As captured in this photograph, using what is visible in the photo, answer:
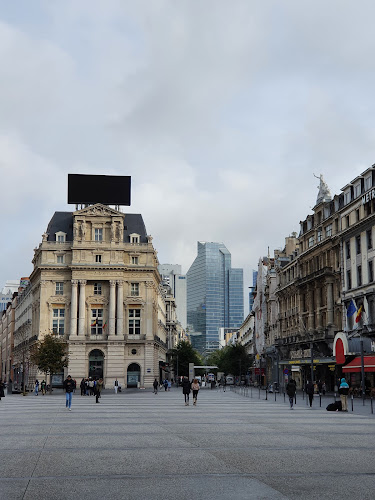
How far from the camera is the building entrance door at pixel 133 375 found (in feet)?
322

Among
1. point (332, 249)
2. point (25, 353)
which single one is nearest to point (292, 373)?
point (332, 249)

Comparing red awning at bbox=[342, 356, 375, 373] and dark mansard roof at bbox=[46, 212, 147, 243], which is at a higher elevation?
dark mansard roof at bbox=[46, 212, 147, 243]

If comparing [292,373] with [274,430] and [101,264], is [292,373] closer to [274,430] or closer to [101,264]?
[101,264]

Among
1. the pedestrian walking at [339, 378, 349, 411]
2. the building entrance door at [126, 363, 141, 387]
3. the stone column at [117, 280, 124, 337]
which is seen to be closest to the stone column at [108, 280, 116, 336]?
the stone column at [117, 280, 124, 337]

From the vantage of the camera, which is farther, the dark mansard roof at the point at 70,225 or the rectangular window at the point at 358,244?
the dark mansard roof at the point at 70,225

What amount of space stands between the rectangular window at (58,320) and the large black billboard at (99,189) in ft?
57.0

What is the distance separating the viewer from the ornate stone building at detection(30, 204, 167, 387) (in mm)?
96938

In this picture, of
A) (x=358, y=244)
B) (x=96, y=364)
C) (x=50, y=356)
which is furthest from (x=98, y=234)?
(x=358, y=244)

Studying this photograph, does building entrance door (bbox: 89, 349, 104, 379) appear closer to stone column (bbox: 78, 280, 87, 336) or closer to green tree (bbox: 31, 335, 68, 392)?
stone column (bbox: 78, 280, 87, 336)

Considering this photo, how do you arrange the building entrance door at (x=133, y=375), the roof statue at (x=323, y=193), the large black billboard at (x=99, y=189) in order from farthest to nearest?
the large black billboard at (x=99, y=189) → the building entrance door at (x=133, y=375) → the roof statue at (x=323, y=193)

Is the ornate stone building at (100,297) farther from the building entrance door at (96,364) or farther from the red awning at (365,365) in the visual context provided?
the red awning at (365,365)

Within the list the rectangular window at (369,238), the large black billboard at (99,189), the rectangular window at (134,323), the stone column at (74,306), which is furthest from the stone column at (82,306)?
the rectangular window at (369,238)

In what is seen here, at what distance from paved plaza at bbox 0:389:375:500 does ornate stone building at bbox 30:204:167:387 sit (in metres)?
73.0

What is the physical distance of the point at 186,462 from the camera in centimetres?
1447
